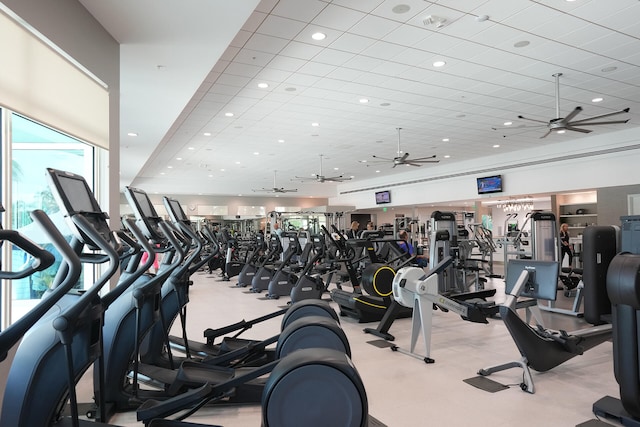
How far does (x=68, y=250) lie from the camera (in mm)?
1711

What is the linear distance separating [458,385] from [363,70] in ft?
15.4

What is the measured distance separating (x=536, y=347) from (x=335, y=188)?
18593 mm

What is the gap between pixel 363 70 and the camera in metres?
6.59

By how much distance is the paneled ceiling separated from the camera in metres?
4.72

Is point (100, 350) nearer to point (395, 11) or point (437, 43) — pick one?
point (395, 11)

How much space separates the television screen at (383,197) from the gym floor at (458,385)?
12536 millimetres

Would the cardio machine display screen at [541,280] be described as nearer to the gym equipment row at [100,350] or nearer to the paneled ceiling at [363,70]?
the gym equipment row at [100,350]

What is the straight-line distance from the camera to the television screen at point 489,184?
13539 mm

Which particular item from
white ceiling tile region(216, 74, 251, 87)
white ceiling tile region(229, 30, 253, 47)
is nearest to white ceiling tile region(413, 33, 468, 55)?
white ceiling tile region(229, 30, 253, 47)

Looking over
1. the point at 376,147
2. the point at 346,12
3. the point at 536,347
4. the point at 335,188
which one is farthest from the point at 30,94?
the point at 335,188

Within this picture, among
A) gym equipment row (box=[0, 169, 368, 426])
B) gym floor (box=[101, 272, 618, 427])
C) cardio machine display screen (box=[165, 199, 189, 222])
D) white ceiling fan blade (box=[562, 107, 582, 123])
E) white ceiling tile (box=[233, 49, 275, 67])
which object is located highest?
white ceiling tile (box=[233, 49, 275, 67])

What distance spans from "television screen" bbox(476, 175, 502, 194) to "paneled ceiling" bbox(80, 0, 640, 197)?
68.8 inches

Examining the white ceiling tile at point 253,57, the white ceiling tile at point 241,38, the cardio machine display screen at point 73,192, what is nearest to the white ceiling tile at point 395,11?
the white ceiling tile at point 241,38

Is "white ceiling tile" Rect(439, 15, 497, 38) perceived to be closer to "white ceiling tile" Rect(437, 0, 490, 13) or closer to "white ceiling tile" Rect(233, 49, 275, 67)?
"white ceiling tile" Rect(437, 0, 490, 13)
